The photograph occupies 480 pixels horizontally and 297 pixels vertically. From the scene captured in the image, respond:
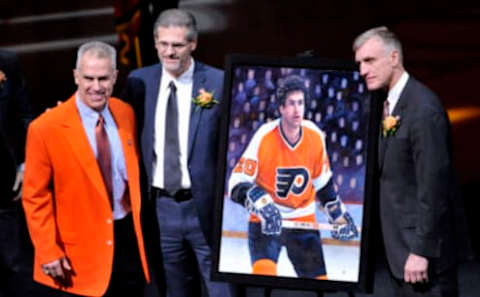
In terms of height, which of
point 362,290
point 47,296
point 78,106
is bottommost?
point 47,296

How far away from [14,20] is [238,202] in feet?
17.8

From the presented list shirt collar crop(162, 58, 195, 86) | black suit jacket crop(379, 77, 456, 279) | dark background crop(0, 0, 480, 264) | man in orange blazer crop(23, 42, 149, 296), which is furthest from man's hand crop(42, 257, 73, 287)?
dark background crop(0, 0, 480, 264)

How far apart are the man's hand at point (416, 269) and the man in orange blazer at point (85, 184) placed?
116 cm

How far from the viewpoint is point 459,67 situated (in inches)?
390

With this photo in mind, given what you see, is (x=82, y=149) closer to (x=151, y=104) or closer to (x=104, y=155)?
(x=104, y=155)

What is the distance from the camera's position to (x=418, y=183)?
471 centimetres

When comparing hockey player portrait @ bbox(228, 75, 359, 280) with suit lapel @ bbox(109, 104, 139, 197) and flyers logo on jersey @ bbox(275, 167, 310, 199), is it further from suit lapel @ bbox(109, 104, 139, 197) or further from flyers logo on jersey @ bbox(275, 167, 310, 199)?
suit lapel @ bbox(109, 104, 139, 197)

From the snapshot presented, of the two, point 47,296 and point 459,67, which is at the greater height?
point 459,67

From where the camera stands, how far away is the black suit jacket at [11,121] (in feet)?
18.9

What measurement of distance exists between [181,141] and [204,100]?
205mm

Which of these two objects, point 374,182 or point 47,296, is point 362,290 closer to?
point 374,182

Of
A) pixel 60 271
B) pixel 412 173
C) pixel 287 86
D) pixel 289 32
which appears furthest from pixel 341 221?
pixel 289 32

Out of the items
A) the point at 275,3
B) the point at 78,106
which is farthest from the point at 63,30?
the point at 78,106

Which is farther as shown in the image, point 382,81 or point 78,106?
point 78,106
